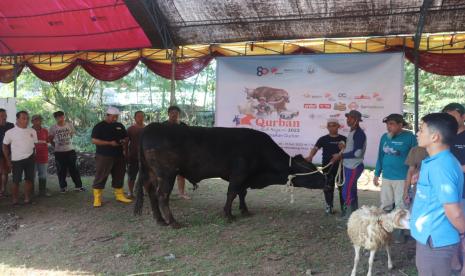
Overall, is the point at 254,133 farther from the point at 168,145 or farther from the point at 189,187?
the point at 189,187

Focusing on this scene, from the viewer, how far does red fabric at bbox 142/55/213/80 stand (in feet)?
27.9

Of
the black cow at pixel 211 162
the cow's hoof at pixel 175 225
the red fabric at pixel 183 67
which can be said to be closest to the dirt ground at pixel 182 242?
the cow's hoof at pixel 175 225

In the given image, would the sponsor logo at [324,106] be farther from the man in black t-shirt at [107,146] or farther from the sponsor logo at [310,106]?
the man in black t-shirt at [107,146]

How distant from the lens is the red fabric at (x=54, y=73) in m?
9.71

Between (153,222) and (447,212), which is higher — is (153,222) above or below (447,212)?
below

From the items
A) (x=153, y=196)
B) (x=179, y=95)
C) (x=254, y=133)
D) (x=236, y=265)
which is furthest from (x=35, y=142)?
(x=179, y=95)

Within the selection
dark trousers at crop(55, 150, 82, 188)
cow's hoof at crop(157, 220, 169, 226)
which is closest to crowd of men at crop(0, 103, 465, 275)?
dark trousers at crop(55, 150, 82, 188)

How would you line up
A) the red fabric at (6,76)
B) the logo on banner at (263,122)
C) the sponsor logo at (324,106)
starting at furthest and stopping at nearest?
the red fabric at (6,76) < the logo on banner at (263,122) < the sponsor logo at (324,106)

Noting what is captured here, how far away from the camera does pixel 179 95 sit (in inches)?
779

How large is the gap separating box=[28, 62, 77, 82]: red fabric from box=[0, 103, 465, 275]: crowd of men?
2.08 metres

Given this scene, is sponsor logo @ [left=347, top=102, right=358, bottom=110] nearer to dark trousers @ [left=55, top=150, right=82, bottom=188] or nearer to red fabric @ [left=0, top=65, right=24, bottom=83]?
dark trousers @ [left=55, top=150, right=82, bottom=188]

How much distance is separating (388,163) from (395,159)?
107 mm

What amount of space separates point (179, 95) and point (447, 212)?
18.1 m

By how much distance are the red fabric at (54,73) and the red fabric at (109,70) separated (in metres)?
0.46
